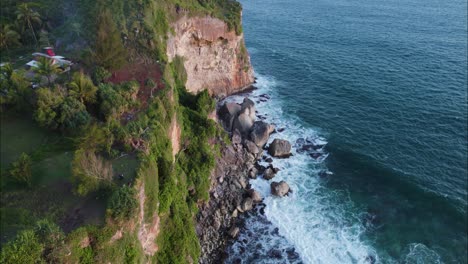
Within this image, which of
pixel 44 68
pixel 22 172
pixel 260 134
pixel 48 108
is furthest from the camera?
pixel 260 134

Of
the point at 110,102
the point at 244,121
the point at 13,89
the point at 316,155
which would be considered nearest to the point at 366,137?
the point at 316,155

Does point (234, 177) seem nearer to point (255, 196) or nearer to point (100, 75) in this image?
point (255, 196)

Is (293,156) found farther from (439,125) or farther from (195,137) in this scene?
(439,125)

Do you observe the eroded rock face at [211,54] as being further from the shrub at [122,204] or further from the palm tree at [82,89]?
the shrub at [122,204]

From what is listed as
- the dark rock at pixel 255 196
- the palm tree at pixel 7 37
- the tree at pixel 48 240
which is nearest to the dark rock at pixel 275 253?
the dark rock at pixel 255 196

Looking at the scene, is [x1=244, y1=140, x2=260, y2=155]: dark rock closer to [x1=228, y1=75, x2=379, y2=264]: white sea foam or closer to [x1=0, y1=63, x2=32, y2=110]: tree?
[x1=228, y1=75, x2=379, y2=264]: white sea foam

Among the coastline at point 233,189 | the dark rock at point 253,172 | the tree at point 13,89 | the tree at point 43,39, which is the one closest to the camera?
the tree at point 13,89
